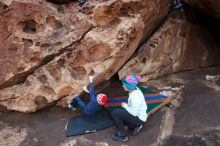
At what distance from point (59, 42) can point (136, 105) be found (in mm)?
1512

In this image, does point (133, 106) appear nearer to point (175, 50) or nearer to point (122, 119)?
point (122, 119)

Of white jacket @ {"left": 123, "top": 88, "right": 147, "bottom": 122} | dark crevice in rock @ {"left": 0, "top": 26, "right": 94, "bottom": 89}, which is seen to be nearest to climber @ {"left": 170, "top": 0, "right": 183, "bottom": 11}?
dark crevice in rock @ {"left": 0, "top": 26, "right": 94, "bottom": 89}

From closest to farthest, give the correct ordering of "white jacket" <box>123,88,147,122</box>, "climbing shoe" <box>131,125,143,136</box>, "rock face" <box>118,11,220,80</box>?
"white jacket" <box>123,88,147,122</box> → "climbing shoe" <box>131,125,143,136</box> → "rock face" <box>118,11,220,80</box>

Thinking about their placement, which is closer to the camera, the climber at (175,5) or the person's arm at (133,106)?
the person's arm at (133,106)

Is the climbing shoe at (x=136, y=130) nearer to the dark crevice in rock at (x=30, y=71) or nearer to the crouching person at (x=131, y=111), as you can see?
the crouching person at (x=131, y=111)

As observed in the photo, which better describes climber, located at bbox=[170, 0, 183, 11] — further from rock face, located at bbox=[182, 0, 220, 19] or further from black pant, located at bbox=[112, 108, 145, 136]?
black pant, located at bbox=[112, 108, 145, 136]

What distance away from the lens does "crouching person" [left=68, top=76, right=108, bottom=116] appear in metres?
5.04

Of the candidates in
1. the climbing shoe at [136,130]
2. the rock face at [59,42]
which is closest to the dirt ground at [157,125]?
the climbing shoe at [136,130]

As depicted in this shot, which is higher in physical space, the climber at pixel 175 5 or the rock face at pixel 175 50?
the climber at pixel 175 5

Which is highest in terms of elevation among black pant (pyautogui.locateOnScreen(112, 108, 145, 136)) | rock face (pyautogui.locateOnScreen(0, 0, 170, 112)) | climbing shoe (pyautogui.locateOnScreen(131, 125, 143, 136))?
rock face (pyautogui.locateOnScreen(0, 0, 170, 112))

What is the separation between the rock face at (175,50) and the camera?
6.01 m

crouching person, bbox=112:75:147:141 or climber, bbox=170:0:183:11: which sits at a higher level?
climber, bbox=170:0:183:11

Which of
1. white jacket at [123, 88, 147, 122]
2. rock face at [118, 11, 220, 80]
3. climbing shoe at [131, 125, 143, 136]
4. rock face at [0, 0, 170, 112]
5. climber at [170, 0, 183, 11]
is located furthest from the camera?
climber at [170, 0, 183, 11]

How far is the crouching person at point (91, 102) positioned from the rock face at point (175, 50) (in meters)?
0.87
